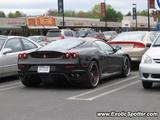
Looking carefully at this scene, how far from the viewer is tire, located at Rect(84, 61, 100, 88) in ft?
38.2

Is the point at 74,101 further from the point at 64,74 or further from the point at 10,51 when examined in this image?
the point at 10,51

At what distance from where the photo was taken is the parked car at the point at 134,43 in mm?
16438

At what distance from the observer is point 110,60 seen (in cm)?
1320

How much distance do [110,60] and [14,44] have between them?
10.1 ft

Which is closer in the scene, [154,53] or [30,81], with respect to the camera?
[154,53]

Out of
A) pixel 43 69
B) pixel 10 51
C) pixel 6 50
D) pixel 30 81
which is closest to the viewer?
pixel 43 69

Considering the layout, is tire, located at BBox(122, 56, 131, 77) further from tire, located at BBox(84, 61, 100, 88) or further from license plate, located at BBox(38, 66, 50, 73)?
license plate, located at BBox(38, 66, 50, 73)

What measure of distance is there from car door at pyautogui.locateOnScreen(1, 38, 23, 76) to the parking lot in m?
0.65

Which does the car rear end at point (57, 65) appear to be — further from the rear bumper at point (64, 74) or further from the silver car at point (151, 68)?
the silver car at point (151, 68)

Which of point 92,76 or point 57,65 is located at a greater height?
point 57,65

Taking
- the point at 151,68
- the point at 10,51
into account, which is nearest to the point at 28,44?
the point at 10,51

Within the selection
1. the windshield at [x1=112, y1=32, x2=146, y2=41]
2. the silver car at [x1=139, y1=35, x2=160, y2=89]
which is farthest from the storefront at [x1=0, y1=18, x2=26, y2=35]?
the silver car at [x1=139, y1=35, x2=160, y2=89]

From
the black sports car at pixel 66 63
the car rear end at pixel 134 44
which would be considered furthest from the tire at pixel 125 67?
the car rear end at pixel 134 44

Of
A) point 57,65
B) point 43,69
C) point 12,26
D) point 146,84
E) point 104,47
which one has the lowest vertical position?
point 146,84
